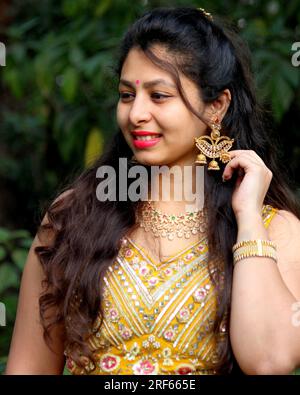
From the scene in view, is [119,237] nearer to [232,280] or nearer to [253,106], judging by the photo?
[232,280]

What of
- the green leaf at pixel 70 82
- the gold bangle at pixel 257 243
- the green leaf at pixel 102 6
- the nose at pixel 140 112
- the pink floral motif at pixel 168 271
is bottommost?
the pink floral motif at pixel 168 271

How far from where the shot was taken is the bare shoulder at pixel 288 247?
2621mm

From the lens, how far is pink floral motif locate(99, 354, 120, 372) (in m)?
2.61

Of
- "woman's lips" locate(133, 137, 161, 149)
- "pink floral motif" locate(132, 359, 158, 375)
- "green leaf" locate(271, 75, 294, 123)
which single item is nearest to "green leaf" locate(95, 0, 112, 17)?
"green leaf" locate(271, 75, 294, 123)

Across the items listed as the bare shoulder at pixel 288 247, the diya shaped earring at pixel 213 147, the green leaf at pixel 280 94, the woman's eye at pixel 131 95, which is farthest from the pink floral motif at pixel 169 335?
the green leaf at pixel 280 94

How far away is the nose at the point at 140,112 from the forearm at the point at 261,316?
491mm

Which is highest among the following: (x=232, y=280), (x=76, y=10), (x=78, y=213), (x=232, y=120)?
(x=76, y=10)

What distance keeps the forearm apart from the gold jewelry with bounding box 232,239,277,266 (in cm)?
1

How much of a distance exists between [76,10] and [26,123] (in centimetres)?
151

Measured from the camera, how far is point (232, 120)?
9.31 ft

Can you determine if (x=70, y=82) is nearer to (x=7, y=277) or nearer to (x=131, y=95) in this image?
(x=7, y=277)

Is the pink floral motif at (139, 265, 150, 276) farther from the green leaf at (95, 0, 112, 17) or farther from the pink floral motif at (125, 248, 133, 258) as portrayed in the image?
the green leaf at (95, 0, 112, 17)

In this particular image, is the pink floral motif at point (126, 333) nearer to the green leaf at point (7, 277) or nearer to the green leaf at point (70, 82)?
the green leaf at point (7, 277)

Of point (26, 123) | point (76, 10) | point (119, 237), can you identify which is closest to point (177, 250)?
point (119, 237)
